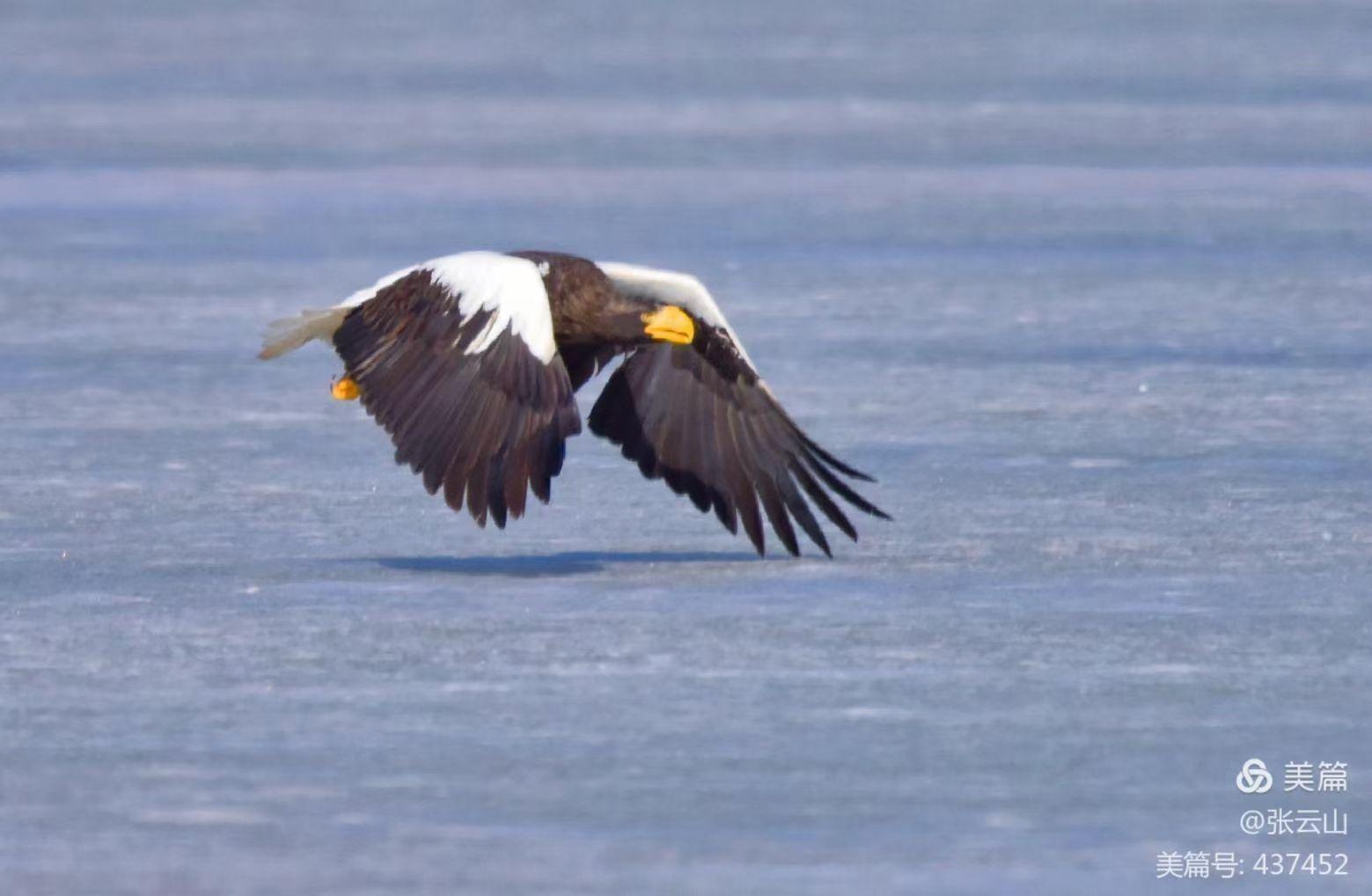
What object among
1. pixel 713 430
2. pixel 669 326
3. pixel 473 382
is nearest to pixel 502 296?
pixel 473 382

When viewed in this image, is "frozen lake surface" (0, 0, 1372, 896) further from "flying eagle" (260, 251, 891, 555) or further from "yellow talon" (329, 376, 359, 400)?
"yellow talon" (329, 376, 359, 400)

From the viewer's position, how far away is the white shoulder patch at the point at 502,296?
18.5ft

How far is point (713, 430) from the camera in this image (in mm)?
6238

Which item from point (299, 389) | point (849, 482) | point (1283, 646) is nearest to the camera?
point (1283, 646)

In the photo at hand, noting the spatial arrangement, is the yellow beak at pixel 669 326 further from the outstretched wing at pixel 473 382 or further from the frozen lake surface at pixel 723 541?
the frozen lake surface at pixel 723 541

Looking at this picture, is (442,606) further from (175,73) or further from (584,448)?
(175,73)

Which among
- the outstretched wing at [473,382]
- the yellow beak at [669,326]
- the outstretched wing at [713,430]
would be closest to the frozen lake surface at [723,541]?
the outstretched wing at [713,430]

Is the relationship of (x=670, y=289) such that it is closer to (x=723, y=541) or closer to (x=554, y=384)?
(x=723, y=541)

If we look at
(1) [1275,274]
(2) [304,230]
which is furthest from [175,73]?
(1) [1275,274]

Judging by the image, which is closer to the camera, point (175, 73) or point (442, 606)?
point (442, 606)

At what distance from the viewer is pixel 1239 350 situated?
27.8 ft

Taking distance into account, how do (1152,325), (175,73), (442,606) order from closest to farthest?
(442,606) → (1152,325) → (175,73)

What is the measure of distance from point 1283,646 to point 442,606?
5.26 ft

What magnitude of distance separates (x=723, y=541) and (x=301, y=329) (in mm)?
1036
